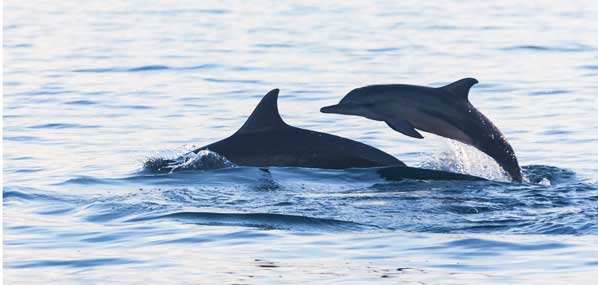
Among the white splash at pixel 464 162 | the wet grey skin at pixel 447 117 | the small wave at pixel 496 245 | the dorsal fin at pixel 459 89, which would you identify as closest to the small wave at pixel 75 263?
the small wave at pixel 496 245

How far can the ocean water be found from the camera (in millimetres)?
11805

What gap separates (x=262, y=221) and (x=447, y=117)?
287 centimetres

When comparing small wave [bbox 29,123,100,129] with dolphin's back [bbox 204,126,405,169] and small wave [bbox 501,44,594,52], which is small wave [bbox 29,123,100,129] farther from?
small wave [bbox 501,44,594,52]

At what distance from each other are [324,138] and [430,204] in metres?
2.38

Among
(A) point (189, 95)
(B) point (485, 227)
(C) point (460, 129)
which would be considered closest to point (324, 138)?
(C) point (460, 129)

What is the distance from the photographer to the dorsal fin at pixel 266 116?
15.7m

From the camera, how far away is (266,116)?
52.0 ft

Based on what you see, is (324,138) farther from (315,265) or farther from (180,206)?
(315,265)

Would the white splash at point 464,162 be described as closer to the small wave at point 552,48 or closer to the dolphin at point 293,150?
the dolphin at point 293,150

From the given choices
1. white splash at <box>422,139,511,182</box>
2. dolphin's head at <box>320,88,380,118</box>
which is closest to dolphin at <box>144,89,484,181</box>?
dolphin's head at <box>320,88,380,118</box>

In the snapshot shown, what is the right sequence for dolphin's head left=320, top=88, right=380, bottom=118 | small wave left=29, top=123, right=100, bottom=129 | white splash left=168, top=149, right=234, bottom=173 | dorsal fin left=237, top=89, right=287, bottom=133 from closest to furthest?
dolphin's head left=320, top=88, right=380, bottom=118 < dorsal fin left=237, top=89, right=287, bottom=133 < white splash left=168, top=149, right=234, bottom=173 < small wave left=29, top=123, right=100, bottom=129

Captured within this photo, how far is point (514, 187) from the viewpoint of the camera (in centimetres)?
1469

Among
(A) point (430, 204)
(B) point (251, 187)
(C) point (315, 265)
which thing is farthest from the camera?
(B) point (251, 187)

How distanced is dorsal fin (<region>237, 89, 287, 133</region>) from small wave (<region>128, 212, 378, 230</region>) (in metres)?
2.49
